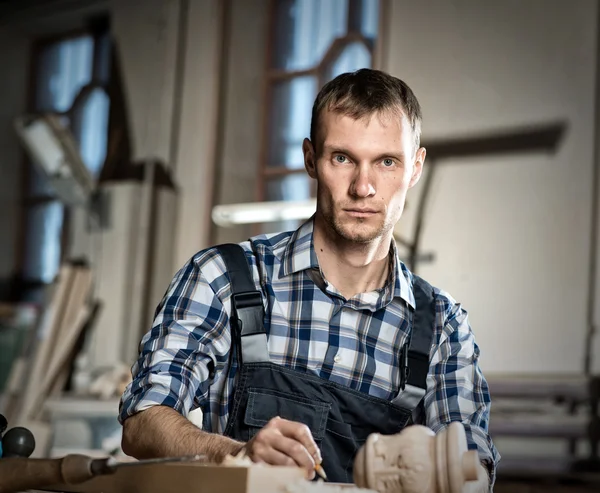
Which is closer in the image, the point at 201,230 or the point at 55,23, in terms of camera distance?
the point at 201,230

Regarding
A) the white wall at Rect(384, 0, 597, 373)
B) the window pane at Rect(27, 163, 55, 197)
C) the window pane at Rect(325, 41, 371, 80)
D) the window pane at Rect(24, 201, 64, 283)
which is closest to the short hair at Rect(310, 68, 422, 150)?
the white wall at Rect(384, 0, 597, 373)

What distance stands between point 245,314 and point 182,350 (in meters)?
0.18

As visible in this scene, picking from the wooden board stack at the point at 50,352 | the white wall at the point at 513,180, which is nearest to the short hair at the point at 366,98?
the white wall at the point at 513,180

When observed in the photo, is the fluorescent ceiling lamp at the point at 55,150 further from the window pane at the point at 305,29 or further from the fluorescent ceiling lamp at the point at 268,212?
the window pane at the point at 305,29

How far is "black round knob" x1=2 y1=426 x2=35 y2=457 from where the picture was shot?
1397mm

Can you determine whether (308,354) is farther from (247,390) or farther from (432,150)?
(432,150)

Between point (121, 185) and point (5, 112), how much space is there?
1618 millimetres

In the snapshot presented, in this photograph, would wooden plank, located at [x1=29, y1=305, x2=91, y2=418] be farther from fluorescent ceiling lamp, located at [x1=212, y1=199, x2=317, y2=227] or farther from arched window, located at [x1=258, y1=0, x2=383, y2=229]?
arched window, located at [x1=258, y1=0, x2=383, y2=229]

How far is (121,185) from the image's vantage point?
19.1 ft

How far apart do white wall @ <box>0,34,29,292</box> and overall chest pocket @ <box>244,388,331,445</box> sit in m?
5.20

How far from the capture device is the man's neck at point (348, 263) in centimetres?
195

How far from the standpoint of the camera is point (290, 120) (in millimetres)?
5543

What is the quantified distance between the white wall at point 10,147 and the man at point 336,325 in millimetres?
5091

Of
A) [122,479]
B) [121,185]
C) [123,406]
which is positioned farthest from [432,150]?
[122,479]
